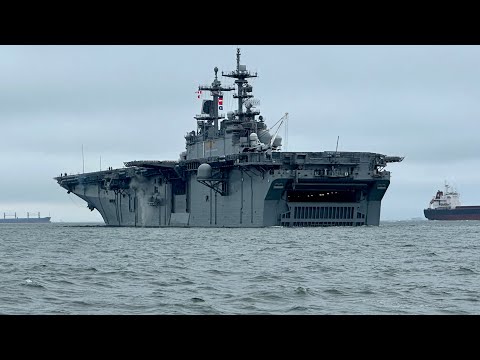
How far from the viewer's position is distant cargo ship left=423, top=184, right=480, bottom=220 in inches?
6368

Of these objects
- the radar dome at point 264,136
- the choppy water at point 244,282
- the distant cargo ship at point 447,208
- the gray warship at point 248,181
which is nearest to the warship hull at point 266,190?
the gray warship at point 248,181

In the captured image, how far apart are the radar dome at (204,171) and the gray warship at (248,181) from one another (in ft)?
0.30

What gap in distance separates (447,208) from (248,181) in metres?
105

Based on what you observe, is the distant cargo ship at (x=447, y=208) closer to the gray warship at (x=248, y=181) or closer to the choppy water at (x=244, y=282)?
the gray warship at (x=248, y=181)

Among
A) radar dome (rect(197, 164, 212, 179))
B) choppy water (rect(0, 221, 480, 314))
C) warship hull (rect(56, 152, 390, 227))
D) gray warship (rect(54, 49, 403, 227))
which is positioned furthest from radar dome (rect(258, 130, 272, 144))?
choppy water (rect(0, 221, 480, 314))

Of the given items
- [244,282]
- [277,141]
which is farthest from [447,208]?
[244,282]

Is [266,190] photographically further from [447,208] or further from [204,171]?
[447,208]

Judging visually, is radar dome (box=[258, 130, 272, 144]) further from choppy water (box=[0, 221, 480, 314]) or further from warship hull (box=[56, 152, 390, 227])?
choppy water (box=[0, 221, 480, 314])

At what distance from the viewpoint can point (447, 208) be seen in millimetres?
165875
